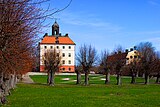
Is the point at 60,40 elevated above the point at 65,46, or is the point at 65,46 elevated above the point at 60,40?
the point at 60,40

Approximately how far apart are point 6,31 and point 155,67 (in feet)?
207

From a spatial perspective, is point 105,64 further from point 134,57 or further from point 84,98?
point 84,98

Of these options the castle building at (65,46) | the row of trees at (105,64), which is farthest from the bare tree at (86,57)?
the castle building at (65,46)

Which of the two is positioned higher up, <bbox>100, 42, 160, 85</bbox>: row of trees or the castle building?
the castle building

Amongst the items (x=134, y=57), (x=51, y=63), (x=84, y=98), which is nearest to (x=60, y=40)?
(x=134, y=57)

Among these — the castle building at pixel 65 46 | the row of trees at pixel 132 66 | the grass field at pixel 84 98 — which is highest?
the castle building at pixel 65 46

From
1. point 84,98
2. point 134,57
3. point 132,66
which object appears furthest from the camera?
point 134,57

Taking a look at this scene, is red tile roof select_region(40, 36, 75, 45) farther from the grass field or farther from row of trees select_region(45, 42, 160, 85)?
the grass field

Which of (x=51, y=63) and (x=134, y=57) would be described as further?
(x=134, y=57)

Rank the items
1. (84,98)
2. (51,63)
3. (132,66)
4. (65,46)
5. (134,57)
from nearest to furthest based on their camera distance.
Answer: (84,98)
(51,63)
(132,66)
(134,57)
(65,46)

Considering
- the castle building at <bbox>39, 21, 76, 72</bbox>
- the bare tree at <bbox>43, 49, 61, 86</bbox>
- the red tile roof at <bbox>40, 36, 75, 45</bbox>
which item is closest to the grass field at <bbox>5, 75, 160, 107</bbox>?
the bare tree at <bbox>43, 49, 61, 86</bbox>

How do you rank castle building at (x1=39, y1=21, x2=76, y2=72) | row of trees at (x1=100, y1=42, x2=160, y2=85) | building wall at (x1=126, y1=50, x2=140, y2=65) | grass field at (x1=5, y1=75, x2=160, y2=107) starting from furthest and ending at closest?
castle building at (x1=39, y1=21, x2=76, y2=72)
building wall at (x1=126, y1=50, x2=140, y2=65)
row of trees at (x1=100, y1=42, x2=160, y2=85)
grass field at (x1=5, y1=75, x2=160, y2=107)

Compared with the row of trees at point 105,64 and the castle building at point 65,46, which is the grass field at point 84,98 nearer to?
the row of trees at point 105,64

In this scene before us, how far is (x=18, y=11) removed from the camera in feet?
33.8
